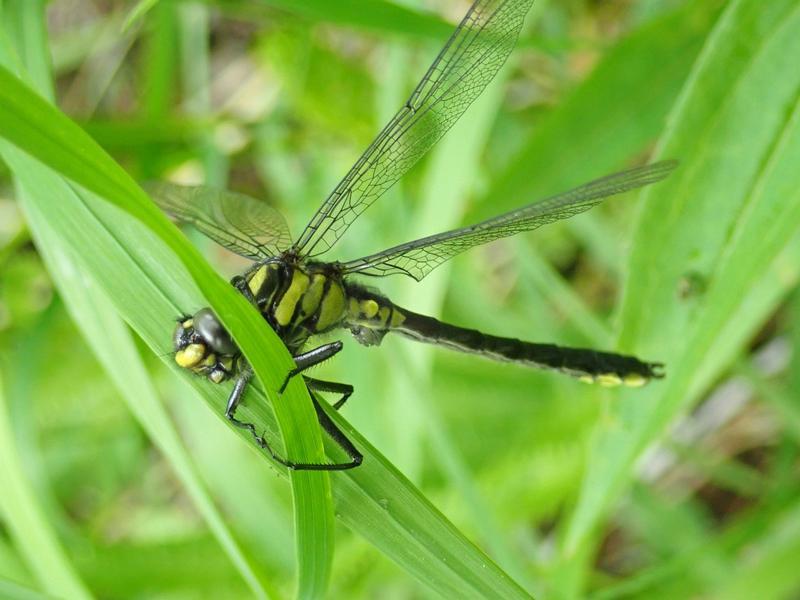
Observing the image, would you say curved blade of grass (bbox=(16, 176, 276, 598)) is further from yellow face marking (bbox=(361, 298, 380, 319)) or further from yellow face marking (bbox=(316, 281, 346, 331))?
yellow face marking (bbox=(361, 298, 380, 319))

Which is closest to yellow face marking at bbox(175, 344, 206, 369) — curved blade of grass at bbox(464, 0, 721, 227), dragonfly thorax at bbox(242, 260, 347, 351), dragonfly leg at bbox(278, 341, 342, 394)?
dragonfly leg at bbox(278, 341, 342, 394)

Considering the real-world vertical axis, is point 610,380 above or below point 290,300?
below

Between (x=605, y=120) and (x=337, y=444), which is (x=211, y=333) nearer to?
(x=337, y=444)

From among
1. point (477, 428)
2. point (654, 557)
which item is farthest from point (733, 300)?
point (654, 557)

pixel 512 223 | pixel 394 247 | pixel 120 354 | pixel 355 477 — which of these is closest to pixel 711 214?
pixel 512 223

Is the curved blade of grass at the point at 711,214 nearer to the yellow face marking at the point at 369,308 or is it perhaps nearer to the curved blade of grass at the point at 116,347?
the yellow face marking at the point at 369,308
